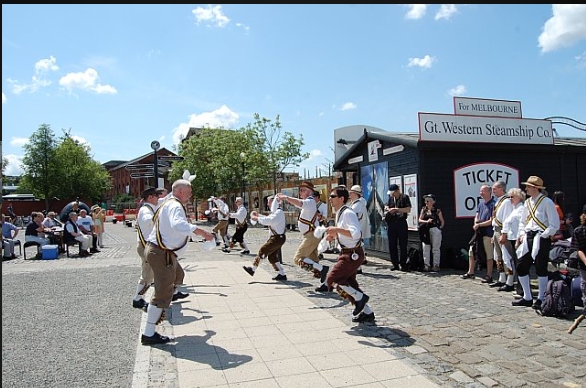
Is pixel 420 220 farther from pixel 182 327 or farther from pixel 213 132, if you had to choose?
pixel 213 132

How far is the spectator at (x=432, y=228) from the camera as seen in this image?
31.7ft

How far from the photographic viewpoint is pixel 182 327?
6059 mm

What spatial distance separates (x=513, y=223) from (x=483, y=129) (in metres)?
4.20

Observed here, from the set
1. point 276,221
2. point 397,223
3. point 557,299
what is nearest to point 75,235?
point 276,221

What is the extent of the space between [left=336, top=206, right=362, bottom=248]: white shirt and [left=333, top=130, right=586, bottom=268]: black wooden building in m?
4.85

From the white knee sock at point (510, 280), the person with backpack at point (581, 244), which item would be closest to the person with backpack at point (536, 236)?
the person with backpack at point (581, 244)

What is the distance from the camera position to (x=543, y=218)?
6316mm

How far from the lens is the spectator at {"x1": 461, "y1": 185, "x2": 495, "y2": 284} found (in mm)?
8515

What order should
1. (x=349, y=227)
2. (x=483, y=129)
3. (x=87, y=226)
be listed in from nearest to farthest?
(x=349, y=227) < (x=483, y=129) < (x=87, y=226)

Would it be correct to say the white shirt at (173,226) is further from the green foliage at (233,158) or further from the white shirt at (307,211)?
the green foliage at (233,158)

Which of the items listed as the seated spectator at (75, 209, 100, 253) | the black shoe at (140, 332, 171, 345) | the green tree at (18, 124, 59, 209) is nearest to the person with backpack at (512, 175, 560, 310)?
the black shoe at (140, 332, 171, 345)

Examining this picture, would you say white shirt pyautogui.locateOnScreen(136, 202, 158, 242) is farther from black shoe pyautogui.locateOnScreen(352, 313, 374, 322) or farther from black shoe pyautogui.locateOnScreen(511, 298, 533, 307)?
black shoe pyautogui.locateOnScreen(511, 298, 533, 307)

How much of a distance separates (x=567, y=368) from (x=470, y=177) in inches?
263

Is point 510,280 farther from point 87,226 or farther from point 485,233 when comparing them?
point 87,226
